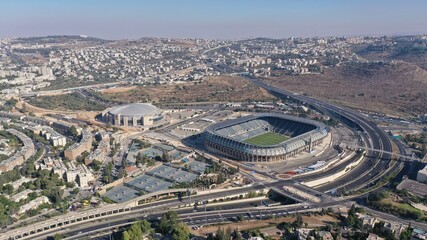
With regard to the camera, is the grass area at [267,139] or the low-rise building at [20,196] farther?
the grass area at [267,139]

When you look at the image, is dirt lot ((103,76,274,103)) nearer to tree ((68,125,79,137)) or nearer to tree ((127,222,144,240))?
tree ((68,125,79,137))

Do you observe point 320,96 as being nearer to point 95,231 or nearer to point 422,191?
point 422,191

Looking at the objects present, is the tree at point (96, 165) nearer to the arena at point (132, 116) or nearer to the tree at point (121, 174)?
the tree at point (121, 174)

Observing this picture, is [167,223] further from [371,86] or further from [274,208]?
[371,86]

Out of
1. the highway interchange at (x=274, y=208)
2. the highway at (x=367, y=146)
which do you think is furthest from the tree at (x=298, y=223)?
the highway at (x=367, y=146)

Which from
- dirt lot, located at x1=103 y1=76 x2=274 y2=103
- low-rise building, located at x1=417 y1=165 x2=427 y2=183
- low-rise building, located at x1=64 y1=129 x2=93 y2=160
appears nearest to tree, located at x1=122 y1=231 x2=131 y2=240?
low-rise building, located at x1=64 y1=129 x2=93 y2=160

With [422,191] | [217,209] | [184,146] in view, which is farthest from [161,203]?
[422,191]

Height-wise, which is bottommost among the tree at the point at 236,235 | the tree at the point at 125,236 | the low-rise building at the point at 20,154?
the tree at the point at 236,235
